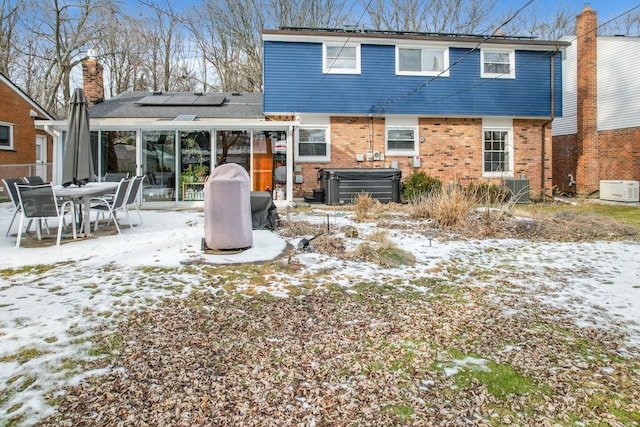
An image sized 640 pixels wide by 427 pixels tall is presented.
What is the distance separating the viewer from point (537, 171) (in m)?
15.9

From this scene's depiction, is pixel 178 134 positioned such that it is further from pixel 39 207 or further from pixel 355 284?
pixel 355 284

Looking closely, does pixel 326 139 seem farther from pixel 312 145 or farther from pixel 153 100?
pixel 153 100

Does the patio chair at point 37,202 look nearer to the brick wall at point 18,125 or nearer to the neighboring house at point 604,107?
the brick wall at point 18,125

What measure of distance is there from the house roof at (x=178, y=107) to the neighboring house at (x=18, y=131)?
4.99 m

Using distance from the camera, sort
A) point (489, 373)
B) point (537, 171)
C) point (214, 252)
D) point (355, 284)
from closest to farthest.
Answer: point (489, 373), point (355, 284), point (214, 252), point (537, 171)

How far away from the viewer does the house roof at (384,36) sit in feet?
46.7

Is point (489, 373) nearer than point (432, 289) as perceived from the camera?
Yes

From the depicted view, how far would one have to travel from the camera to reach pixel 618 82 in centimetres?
1666

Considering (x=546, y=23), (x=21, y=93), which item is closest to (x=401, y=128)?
(x=21, y=93)

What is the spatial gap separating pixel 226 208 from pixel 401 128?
426 inches

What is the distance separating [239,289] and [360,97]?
38.0 feet

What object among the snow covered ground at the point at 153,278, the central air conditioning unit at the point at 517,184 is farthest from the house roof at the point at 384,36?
the snow covered ground at the point at 153,278

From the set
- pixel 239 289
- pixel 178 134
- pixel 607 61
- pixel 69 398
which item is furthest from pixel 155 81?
pixel 69 398

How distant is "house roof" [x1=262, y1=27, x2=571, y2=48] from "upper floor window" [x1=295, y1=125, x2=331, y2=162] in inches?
120
